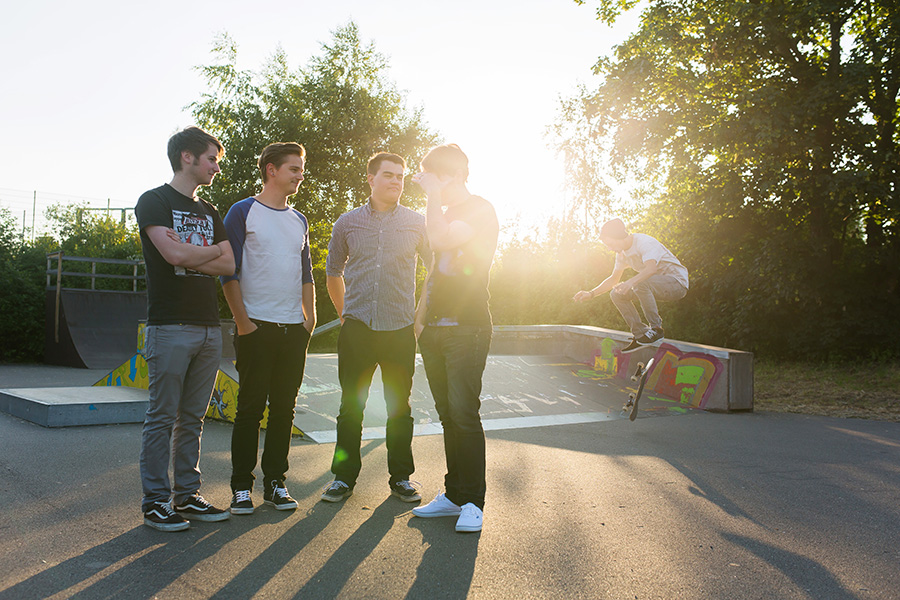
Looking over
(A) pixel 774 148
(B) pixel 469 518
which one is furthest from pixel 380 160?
(A) pixel 774 148

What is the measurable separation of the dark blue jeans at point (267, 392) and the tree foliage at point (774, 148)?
40.3 feet

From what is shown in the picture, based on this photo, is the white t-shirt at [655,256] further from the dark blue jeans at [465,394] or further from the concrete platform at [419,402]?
the dark blue jeans at [465,394]

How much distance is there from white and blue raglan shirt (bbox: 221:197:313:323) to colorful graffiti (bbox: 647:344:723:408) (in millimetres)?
6676

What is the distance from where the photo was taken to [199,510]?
10.7 feet

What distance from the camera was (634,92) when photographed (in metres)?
15.3

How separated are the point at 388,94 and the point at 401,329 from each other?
841 inches

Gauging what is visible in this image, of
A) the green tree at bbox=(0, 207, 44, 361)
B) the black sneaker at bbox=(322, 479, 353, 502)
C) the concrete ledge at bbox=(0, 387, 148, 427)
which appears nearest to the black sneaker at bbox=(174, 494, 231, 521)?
the black sneaker at bbox=(322, 479, 353, 502)

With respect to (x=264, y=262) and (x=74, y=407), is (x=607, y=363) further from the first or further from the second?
(x=264, y=262)

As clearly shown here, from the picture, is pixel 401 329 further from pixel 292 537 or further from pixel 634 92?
pixel 634 92

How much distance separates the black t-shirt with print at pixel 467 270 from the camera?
11.2 feet

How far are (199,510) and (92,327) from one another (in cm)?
1526

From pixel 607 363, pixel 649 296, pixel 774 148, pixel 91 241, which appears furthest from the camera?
pixel 91 241

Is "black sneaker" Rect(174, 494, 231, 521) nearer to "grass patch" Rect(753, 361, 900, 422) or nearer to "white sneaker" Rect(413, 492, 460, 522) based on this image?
"white sneaker" Rect(413, 492, 460, 522)

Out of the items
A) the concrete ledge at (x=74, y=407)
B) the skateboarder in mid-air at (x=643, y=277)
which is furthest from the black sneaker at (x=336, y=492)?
the skateboarder in mid-air at (x=643, y=277)
